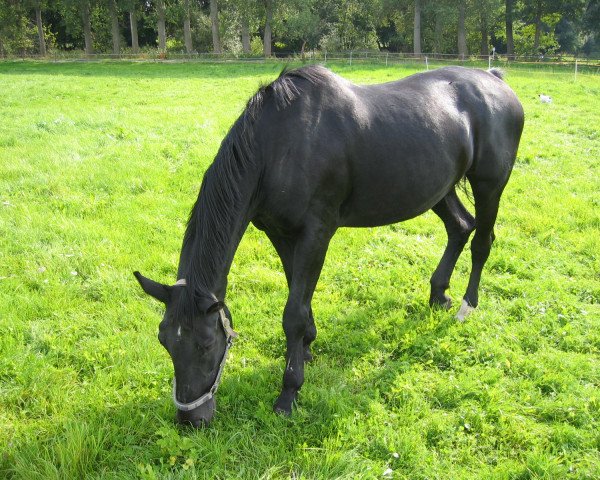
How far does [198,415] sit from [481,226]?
10.1 feet

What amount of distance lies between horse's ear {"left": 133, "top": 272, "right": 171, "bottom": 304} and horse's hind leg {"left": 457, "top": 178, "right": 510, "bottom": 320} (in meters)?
2.76

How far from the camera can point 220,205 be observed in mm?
2828

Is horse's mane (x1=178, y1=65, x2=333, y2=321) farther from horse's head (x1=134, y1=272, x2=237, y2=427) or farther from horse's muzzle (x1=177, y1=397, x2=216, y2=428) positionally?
horse's muzzle (x1=177, y1=397, x2=216, y2=428)

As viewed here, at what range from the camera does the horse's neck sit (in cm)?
269

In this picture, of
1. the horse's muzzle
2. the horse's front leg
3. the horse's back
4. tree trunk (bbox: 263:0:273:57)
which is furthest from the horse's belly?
tree trunk (bbox: 263:0:273:57)

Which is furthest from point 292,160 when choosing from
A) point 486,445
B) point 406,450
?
point 486,445

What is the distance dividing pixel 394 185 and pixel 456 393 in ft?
5.09

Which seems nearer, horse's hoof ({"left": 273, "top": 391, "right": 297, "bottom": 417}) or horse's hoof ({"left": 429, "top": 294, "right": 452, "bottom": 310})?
horse's hoof ({"left": 273, "top": 391, "right": 297, "bottom": 417})

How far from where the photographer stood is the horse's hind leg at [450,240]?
4520mm

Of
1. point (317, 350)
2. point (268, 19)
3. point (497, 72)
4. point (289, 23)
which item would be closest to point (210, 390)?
point (317, 350)

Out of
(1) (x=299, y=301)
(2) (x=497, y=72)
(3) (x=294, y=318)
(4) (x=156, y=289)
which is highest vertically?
(2) (x=497, y=72)

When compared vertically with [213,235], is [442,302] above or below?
below

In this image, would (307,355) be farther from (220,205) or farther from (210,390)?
(220,205)

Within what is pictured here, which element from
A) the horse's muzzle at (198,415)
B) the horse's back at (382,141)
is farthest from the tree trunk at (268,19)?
the horse's muzzle at (198,415)
